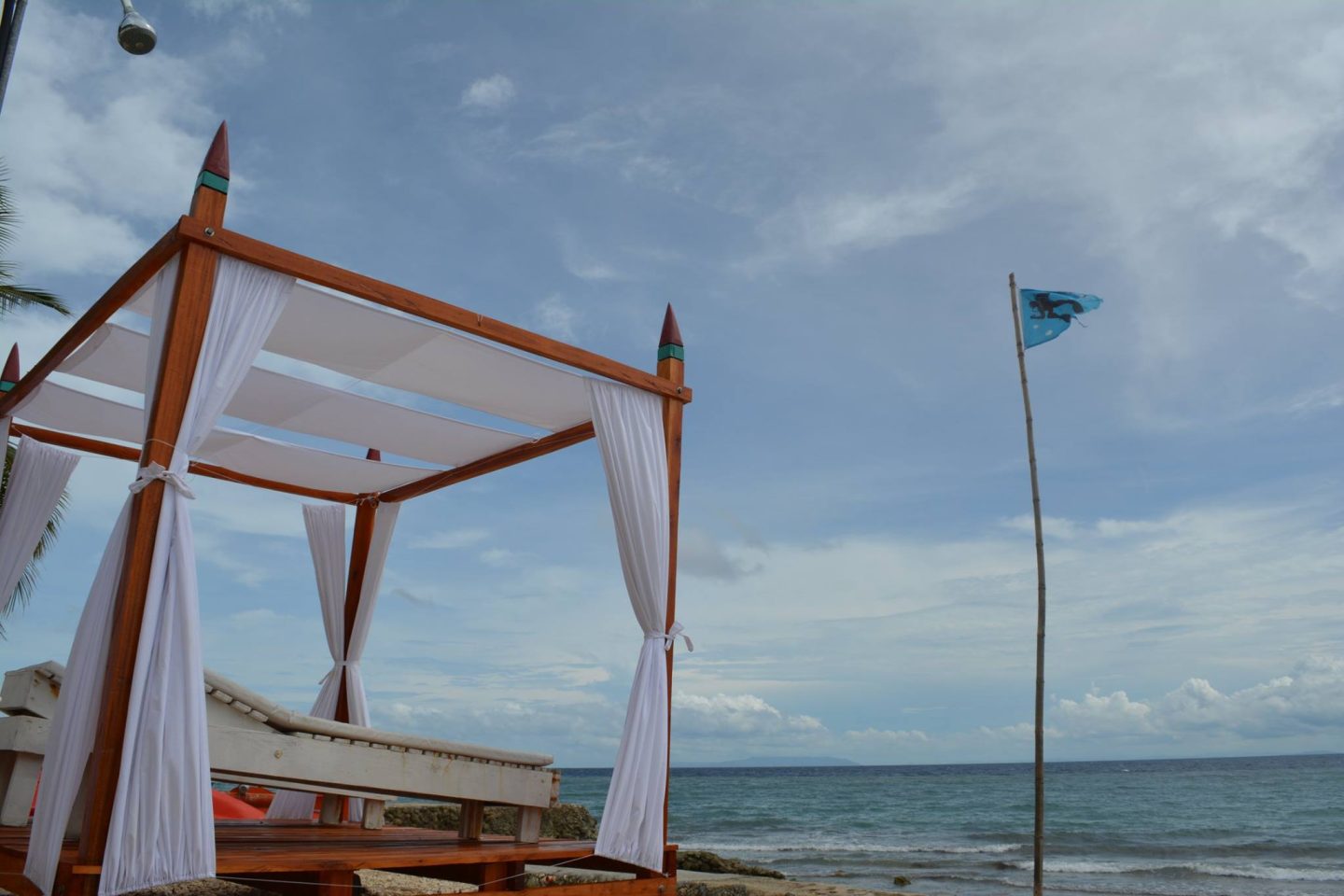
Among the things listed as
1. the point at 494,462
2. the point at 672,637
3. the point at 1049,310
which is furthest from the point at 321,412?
the point at 1049,310

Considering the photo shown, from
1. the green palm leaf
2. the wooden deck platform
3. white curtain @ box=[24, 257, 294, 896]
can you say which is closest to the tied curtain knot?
the wooden deck platform

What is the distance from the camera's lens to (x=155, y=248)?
3.87 m

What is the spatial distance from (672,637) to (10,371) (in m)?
4.23

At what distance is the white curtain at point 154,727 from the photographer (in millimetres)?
3195

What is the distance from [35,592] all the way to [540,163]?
262 inches

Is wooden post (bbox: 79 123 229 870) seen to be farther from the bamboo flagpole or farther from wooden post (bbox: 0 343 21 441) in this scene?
the bamboo flagpole

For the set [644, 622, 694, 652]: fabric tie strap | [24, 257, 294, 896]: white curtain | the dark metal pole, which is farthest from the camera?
[644, 622, 694, 652]: fabric tie strap

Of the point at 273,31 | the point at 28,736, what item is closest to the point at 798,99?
the point at 273,31

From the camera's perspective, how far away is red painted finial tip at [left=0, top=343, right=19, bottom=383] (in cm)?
583

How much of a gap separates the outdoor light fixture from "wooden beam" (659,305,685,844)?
274cm

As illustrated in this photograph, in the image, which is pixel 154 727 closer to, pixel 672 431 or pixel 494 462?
pixel 672 431

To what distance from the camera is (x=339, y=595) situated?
681 cm

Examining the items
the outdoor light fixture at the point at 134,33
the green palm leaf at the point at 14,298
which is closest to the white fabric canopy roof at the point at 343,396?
the outdoor light fixture at the point at 134,33

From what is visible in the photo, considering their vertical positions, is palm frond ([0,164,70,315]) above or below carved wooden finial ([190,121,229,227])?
above
